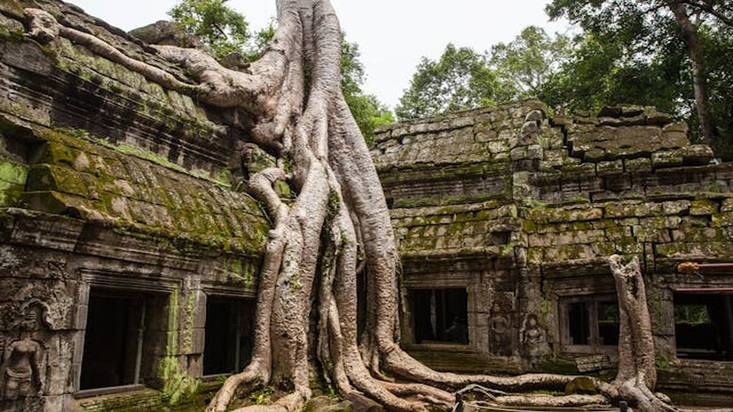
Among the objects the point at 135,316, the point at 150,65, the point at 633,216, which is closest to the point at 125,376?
the point at 135,316

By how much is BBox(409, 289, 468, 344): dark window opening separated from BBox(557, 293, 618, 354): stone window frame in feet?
6.99

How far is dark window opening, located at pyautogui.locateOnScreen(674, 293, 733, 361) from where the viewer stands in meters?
9.32

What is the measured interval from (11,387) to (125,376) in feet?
5.19

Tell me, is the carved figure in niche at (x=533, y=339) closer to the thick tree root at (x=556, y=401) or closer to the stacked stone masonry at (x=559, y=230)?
the stacked stone masonry at (x=559, y=230)

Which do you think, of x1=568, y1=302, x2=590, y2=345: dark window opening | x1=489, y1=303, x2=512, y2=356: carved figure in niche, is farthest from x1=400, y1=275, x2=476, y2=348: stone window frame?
x1=568, y1=302, x2=590, y2=345: dark window opening

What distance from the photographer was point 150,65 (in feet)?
23.0

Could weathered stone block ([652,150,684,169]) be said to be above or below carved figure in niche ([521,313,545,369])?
above

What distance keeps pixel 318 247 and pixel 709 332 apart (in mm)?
9062

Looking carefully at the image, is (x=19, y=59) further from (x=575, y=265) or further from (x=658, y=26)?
(x=658, y=26)

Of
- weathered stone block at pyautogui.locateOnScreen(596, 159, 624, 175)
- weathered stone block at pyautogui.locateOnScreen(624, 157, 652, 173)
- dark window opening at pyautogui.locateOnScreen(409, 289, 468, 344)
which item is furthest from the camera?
dark window opening at pyautogui.locateOnScreen(409, 289, 468, 344)

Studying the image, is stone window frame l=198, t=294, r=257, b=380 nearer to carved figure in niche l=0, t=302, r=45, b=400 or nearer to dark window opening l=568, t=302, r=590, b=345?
carved figure in niche l=0, t=302, r=45, b=400

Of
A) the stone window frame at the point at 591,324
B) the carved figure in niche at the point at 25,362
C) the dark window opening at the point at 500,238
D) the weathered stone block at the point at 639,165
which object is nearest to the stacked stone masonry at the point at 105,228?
the carved figure in niche at the point at 25,362

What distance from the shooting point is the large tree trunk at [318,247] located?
6430 millimetres

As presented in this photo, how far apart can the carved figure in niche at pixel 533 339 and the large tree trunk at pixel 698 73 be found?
957 centimetres
